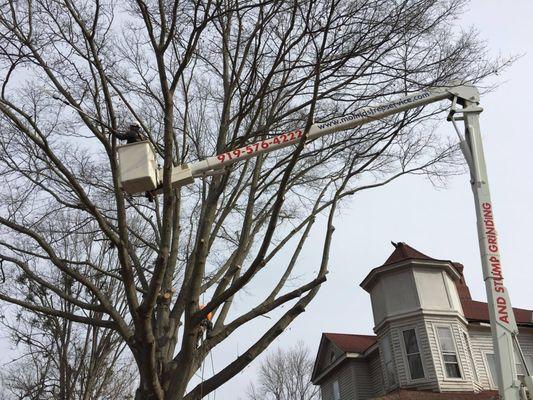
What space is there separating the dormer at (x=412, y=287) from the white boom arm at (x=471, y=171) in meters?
11.5

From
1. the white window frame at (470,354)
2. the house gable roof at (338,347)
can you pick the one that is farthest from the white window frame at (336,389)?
the white window frame at (470,354)

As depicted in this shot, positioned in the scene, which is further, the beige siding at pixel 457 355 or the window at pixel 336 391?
the window at pixel 336 391

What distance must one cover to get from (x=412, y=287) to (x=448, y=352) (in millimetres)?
2350

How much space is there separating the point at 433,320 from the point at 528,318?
4.80 meters

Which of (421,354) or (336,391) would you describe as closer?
(421,354)

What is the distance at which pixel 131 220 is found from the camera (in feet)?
46.9

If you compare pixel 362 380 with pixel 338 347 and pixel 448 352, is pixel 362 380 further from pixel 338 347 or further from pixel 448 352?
pixel 448 352

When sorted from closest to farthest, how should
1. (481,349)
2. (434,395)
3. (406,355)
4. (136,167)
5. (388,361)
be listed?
1. (136,167)
2. (434,395)
3. (406,355)
4. (388,361)
5. (481,349)

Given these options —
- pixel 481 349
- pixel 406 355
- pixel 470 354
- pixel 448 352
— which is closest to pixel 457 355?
pixel 448 352

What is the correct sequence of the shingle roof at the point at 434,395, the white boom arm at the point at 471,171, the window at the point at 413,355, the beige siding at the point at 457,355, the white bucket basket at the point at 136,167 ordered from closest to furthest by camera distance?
1. the white boom arm at the point at 471,171
2. the white bucket basket at the point at 136,167
3. the shingle roof at the point at 434,395
4. the beige siding at the point at 457,355
5. the window at the point at 413,355

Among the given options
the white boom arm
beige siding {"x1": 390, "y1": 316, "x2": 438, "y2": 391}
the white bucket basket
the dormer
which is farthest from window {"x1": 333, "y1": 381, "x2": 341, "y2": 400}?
the white bucket basket

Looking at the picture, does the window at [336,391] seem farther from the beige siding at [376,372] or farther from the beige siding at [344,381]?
the beige siding at [376,372]

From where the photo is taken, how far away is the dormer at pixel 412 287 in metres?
18.1

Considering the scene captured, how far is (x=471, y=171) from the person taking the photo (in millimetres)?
6852
